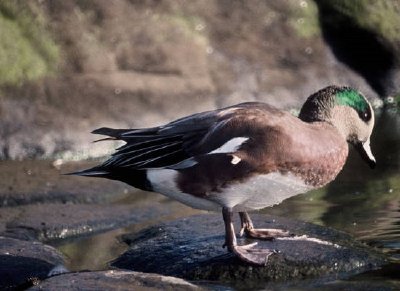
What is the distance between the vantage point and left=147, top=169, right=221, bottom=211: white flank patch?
5.48 metres

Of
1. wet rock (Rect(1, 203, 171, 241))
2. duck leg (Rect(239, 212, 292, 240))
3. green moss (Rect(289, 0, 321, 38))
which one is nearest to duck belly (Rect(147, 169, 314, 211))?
duck leg (Rect(239, 212, 292, 240))

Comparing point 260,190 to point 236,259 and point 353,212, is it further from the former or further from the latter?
point 353,212

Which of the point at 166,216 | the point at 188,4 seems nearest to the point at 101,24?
the point at 188,4

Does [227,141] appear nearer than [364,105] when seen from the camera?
Yes

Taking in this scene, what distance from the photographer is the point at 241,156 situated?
5277 millimetres

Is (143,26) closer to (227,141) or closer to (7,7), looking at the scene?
(7,7)

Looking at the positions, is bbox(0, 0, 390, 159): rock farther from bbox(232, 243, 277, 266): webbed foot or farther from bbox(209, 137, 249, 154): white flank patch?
bbox(209, 137, 249, 154): white flank patch

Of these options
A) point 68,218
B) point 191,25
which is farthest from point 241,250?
point 191,25

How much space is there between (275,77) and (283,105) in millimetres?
334

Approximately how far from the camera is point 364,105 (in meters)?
5.79

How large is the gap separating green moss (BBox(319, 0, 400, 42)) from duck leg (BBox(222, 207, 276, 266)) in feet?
20.2

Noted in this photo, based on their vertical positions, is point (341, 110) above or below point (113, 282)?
above

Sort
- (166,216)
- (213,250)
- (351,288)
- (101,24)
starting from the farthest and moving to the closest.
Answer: (101,24) < (166,216) < (213,250) < (351,288)

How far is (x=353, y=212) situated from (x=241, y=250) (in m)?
1.55
